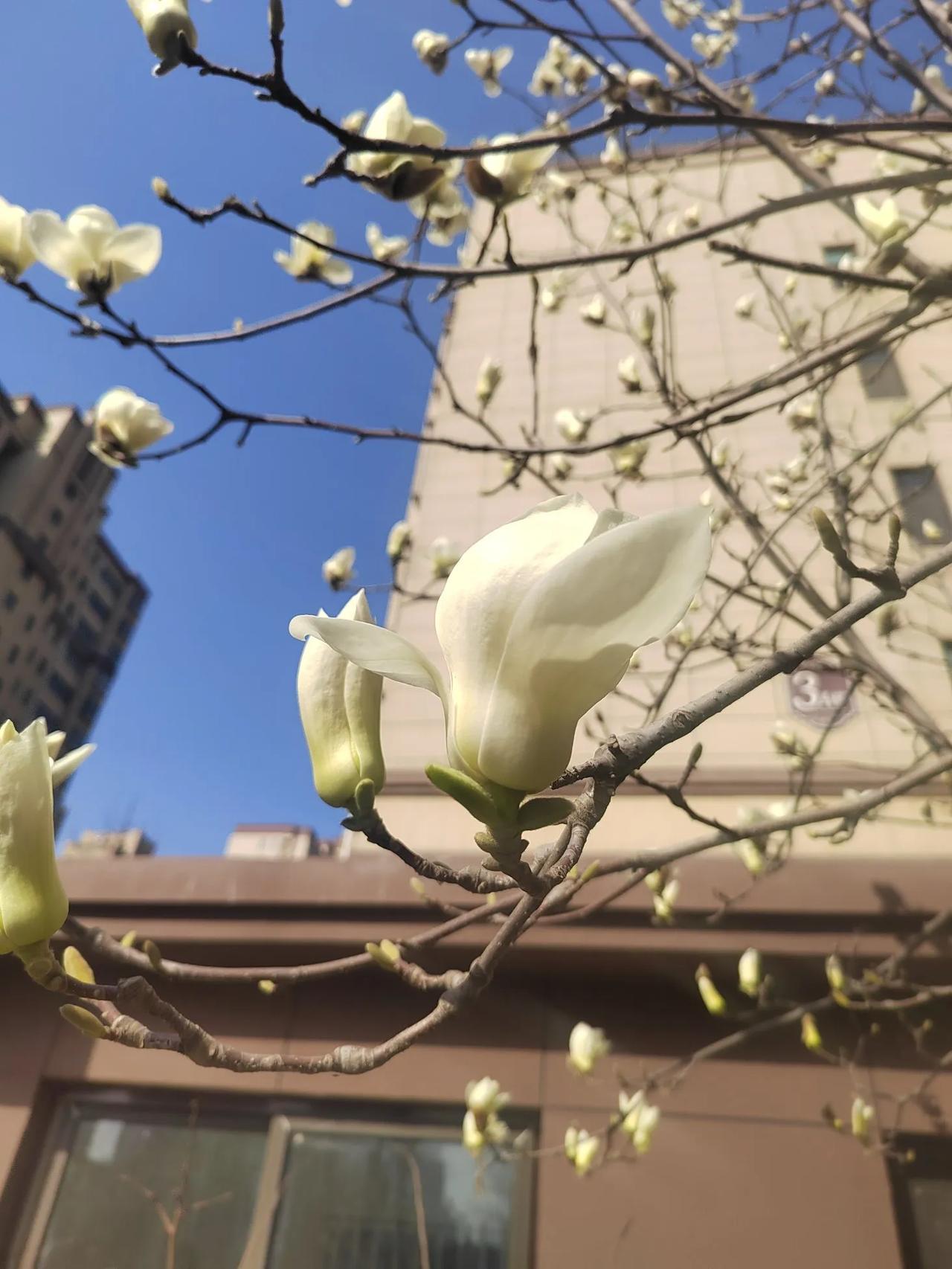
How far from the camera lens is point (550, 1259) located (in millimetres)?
1671

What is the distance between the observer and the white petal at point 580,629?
1.41 ft

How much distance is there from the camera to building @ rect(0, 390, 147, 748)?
2127 cm

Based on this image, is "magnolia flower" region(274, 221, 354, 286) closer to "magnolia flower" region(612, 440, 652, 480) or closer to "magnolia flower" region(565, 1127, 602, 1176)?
"magnolia flower" region(612, 440, 652, 480)

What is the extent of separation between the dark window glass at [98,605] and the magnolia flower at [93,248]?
100 ft

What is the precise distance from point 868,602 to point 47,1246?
7.56ft

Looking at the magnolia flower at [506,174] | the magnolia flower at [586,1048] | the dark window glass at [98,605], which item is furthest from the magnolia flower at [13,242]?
the dark window glass at [98,605]

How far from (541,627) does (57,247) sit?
3.78ft

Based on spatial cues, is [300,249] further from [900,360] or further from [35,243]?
[900,360]

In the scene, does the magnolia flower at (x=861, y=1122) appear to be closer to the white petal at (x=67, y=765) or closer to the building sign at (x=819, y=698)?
the white petal at (x=67, y=765)

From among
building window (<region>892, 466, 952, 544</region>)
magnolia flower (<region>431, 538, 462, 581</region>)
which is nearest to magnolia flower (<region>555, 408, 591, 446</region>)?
magnolia flower (<region>431, 538, 462, 581</region>)

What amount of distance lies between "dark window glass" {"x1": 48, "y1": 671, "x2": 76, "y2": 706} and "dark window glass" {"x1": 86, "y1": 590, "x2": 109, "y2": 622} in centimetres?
324

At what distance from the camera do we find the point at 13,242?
117 cm

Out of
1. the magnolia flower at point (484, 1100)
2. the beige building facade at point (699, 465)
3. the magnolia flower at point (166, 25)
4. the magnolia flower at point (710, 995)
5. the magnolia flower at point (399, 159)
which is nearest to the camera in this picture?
the magnolia flower at point (166, 25)

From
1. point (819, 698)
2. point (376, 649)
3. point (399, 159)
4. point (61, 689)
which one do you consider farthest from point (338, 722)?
point (61, 689)
